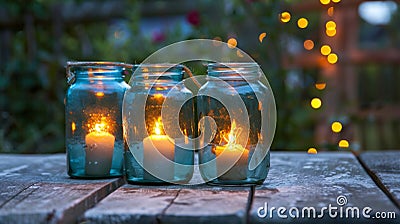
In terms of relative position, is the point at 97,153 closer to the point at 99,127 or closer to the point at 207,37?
the point at 99,127

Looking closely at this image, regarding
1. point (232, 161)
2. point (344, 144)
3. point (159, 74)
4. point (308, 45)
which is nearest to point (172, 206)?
point (232, 161)

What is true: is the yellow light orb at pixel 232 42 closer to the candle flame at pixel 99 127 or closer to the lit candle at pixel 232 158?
the candle flame at pixel 99 127

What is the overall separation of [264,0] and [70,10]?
42.2 inches

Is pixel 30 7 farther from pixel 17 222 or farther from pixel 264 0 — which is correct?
pixel 17 222

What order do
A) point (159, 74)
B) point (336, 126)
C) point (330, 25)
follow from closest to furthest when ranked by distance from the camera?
point (159, 74), point (336, 126), point (330, 25)

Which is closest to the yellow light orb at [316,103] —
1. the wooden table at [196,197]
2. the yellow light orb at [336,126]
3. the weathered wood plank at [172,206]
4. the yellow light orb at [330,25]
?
the yellow light orb at [336,126]

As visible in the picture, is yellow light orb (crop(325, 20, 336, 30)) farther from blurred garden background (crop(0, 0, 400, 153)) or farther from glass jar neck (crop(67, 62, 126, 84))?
glass jar neck (crop(67, 62, 126, 84))

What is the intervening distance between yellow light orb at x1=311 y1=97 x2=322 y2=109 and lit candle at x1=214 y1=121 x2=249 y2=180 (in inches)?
78.6

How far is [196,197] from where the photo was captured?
110cm

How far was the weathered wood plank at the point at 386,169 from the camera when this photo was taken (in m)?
1.19

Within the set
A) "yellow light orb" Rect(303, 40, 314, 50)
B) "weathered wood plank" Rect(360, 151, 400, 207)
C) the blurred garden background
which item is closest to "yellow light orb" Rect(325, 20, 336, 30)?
the blurred garden background

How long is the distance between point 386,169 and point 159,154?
572mm

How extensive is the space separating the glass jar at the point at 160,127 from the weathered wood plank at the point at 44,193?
9 cm

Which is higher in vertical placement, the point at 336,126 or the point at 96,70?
the point at 96,70
